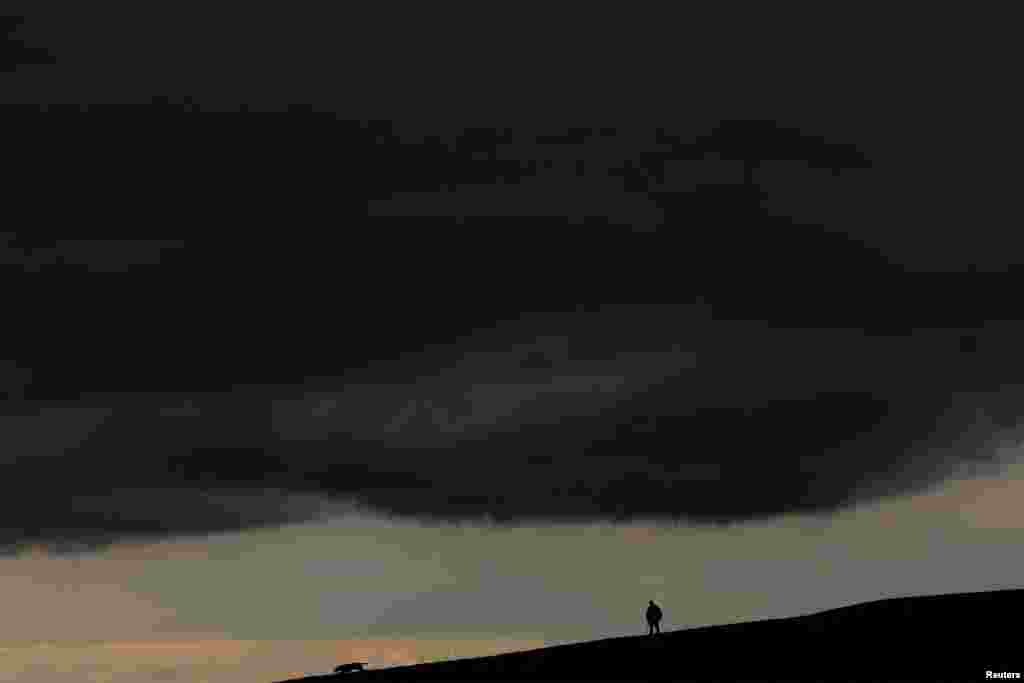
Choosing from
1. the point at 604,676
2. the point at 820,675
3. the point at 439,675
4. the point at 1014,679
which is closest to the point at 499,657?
the point at 439,675

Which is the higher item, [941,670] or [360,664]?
[360,664]

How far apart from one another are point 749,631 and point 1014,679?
24408 millimetres

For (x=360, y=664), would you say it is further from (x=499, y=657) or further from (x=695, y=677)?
(x=695, y=677)

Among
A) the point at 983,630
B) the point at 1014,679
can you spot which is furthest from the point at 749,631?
the point at 1014,679

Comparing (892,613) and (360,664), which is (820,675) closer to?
(892,613)

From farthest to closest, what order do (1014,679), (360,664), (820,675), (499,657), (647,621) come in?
(360,664) < (499,657) < (647,621) < (820,675) < (1014,679)

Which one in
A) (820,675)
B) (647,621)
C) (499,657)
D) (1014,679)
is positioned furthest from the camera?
(499,657)

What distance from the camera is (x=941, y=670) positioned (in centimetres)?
11906

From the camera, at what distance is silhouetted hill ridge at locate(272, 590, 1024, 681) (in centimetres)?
12181

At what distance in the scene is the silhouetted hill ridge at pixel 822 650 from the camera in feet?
400

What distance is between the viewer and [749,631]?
449ft

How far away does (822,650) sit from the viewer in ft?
423

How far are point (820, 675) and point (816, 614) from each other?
16604mm

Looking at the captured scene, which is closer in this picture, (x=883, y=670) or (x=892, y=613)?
(x=883, y=670)
